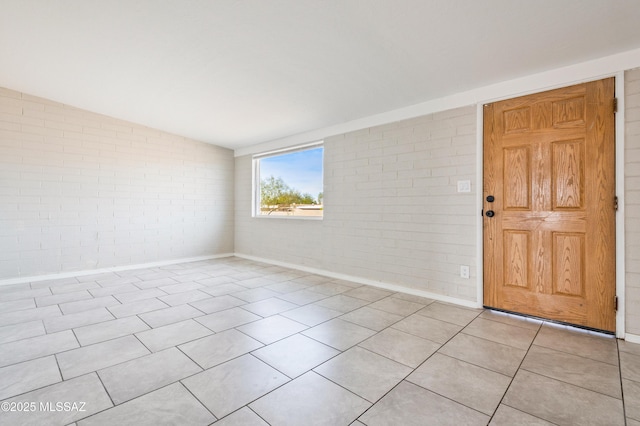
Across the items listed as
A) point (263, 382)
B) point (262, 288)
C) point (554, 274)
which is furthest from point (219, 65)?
point (554, 274)

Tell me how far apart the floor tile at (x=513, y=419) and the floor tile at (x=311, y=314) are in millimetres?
1561

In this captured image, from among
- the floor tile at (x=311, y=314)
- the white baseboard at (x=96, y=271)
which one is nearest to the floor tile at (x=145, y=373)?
the floor tile at (x=311, y=314)

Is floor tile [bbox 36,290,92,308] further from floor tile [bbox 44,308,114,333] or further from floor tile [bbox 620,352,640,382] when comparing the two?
floor tile [bbox 620,352,640,382]

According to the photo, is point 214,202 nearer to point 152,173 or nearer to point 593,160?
point 152,173

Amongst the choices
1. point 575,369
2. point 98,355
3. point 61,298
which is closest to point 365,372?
point 575,369

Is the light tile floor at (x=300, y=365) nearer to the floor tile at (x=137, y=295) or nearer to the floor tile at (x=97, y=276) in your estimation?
the floor tile at (x=137, y=295)

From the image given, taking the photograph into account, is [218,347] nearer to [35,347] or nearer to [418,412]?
[35,347]

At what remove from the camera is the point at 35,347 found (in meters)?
2.25

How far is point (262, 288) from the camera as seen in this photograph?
4.00m

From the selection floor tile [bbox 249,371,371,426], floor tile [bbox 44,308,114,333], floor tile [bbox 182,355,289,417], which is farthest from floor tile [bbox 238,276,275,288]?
floor tile [bbox 249,371,371,426]

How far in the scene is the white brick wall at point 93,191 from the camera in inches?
163

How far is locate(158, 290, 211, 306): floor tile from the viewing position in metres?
3.39

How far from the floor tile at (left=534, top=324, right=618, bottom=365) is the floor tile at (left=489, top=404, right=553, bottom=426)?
41.3 inches

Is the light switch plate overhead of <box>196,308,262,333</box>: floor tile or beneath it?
overhead
